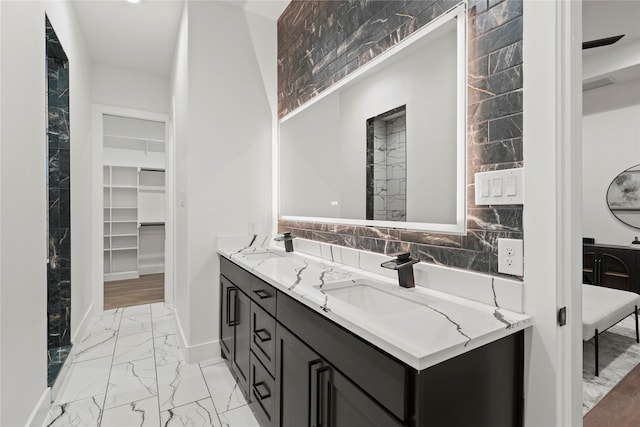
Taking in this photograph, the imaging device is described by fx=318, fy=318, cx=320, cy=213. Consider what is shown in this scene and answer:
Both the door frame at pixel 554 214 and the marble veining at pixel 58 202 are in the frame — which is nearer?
the door frame at pixel 554 214

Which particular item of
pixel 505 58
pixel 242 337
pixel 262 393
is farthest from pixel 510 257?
pixel 242 337

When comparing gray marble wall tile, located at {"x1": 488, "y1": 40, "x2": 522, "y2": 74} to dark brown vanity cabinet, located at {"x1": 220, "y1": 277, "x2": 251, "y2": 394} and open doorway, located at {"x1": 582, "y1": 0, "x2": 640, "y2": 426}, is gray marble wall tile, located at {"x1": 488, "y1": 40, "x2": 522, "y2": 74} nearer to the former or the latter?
dark brown vanity cabinet, located at {"x1": 220, "y1": 277, "x2": 251, "y2": 394}

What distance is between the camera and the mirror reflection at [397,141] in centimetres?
129

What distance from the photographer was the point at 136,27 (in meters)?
2.89


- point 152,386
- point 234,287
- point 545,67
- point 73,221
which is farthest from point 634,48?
point 73,221

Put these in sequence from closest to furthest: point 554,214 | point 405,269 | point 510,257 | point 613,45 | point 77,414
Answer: point 554,214
point 510,257
point 405,269
point 77,414
point 613,45

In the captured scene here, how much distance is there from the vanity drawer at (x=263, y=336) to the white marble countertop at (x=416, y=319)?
0.69ft

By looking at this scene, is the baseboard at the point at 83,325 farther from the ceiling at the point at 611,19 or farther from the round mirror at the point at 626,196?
the round mirror at the point at 626,196

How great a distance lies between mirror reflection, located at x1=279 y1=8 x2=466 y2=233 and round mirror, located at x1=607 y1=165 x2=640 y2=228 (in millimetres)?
3913

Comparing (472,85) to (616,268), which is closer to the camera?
(472,85)

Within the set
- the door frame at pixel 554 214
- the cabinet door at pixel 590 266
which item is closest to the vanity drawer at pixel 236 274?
the door frame at pixel 554 214

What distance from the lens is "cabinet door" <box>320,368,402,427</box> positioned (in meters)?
0.83

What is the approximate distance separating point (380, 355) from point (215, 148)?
213cm

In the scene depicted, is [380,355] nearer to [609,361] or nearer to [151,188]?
[609,361]
